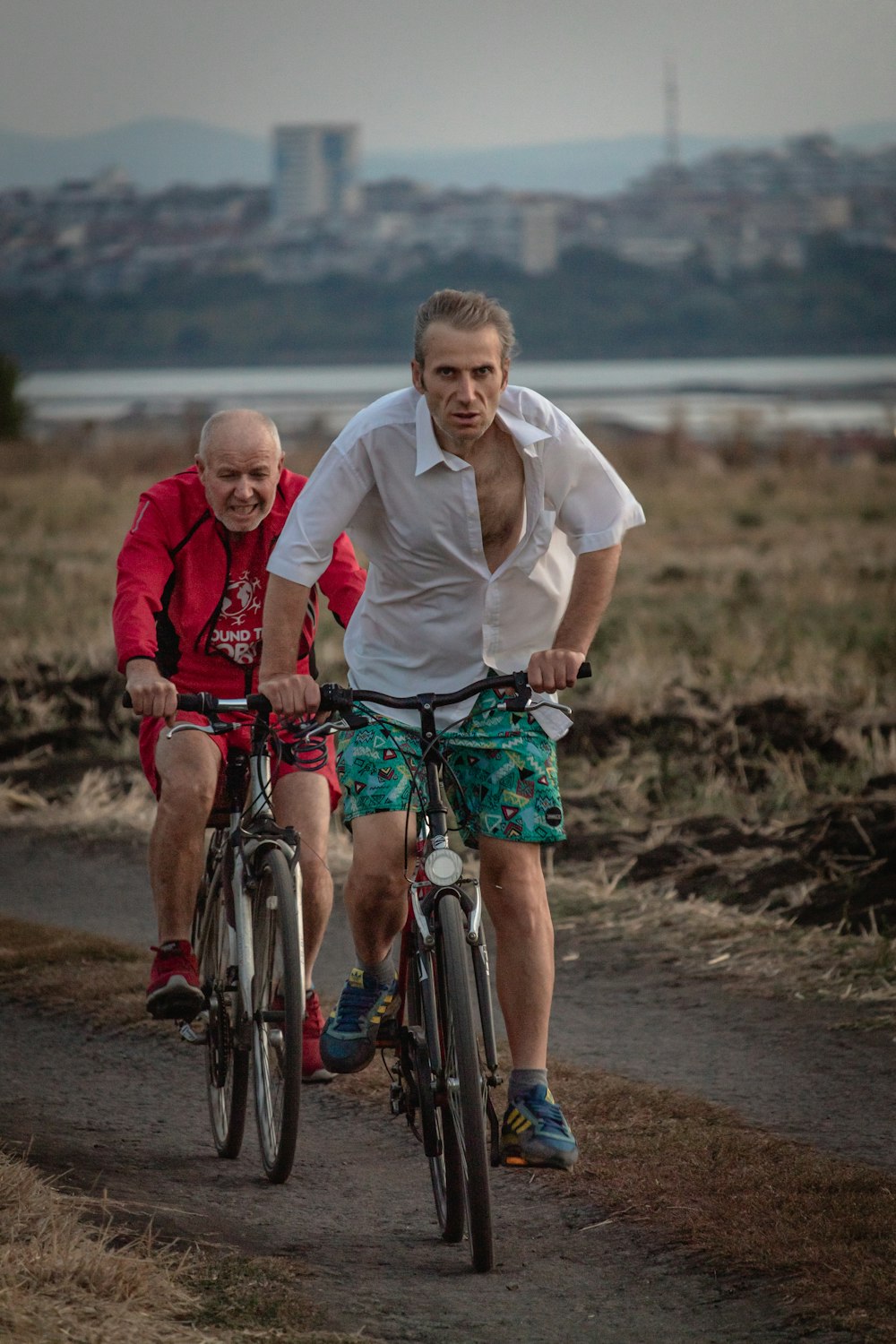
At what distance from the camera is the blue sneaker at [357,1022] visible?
178 inches

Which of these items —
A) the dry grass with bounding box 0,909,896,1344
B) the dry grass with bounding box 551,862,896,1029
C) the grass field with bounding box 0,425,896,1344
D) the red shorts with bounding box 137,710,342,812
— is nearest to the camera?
the dry grass with bounding box 0,909,896,1344

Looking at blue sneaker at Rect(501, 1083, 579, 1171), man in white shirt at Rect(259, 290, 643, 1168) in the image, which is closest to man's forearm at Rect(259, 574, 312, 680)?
man in white shirt at Rect(259, 290, 643, 1168)

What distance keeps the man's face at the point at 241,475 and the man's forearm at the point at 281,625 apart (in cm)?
56

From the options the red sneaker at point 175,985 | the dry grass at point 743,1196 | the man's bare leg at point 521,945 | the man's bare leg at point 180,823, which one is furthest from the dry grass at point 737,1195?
the man's bare leg at point 180,823

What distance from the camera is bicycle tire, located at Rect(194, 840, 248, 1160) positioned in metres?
4.73

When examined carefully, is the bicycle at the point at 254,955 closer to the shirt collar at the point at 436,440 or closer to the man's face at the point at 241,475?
the man's face at the point at 241,475

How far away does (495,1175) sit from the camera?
4797mm

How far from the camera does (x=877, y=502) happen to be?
26.0 meters

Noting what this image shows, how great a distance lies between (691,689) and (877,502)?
1613 cm

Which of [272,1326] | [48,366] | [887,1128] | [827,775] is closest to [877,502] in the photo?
[827,775]

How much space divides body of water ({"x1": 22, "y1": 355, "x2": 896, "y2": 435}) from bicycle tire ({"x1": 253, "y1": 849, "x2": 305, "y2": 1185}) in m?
28.5

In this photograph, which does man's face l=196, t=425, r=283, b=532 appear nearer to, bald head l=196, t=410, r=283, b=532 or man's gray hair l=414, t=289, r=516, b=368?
bald head l=196, t=410, r=283, b=532

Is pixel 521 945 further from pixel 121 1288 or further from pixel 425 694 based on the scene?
pixel 121 1288

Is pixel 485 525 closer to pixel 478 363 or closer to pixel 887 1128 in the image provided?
pixel 478 363
